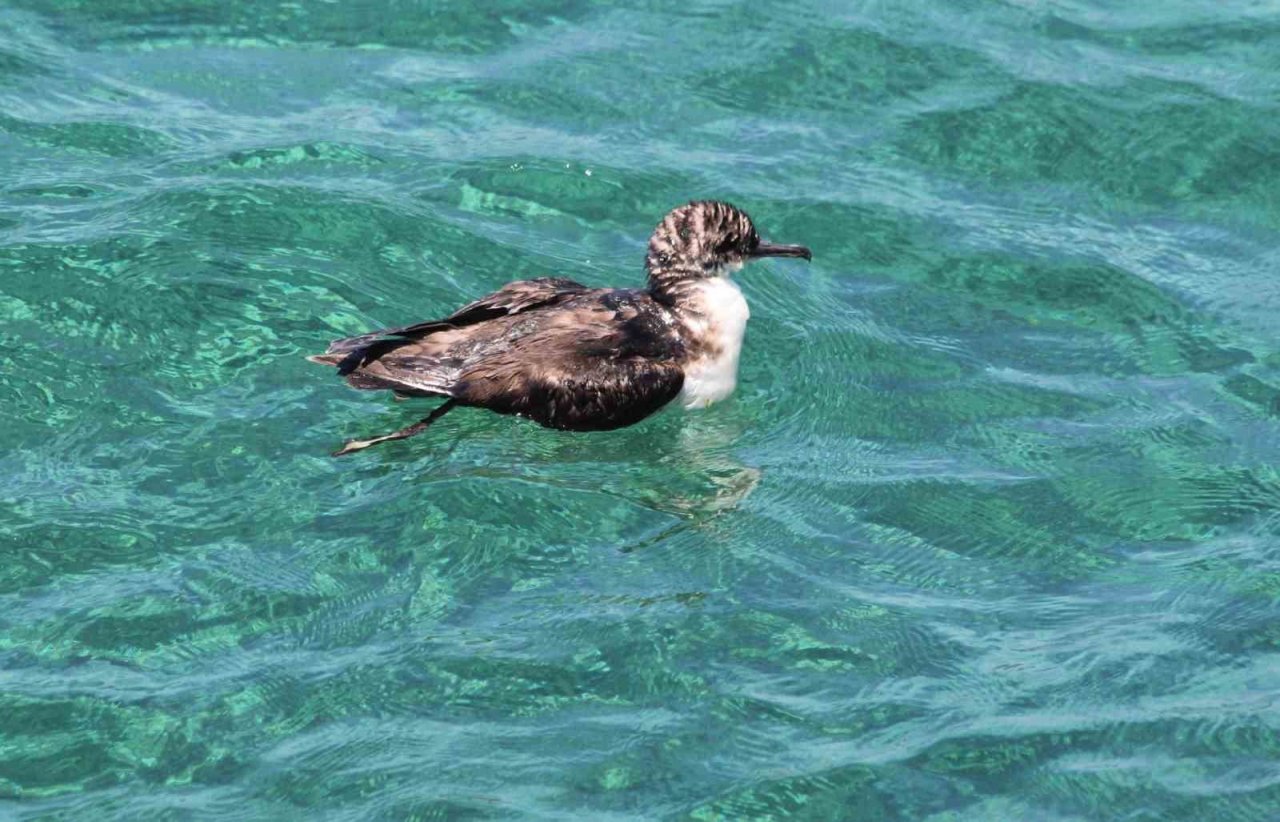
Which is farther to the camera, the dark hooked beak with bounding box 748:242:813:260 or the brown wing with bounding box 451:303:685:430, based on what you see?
the dark hooked beak with bounding box 748:242:813:260

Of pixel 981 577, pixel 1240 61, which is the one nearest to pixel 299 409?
pixel 981 577

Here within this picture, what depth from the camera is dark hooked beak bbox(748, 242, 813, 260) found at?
1170 cm

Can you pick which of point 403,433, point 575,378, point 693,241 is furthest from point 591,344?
point 403,433

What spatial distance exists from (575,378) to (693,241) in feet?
4.18

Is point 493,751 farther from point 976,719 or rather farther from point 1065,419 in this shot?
point 1065,419

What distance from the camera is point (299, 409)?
10875mm

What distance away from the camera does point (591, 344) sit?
1098 centimetres

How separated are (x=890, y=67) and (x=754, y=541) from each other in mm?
5879

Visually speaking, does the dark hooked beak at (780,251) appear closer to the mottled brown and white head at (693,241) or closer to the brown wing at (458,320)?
the mottled brown and white head at (693,241)

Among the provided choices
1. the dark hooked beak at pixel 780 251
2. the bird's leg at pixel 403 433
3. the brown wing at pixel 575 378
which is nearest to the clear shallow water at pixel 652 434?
the bird's leg at pixel 403 433

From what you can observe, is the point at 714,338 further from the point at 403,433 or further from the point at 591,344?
the point at 403,433

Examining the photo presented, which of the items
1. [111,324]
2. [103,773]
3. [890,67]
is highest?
[890,67]

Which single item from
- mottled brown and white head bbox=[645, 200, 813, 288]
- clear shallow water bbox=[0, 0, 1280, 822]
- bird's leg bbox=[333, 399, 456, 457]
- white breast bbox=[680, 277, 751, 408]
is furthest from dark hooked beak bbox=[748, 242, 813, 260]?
bird's leg bbox=[333, 399, 456, 457]

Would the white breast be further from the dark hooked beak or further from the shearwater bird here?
the dark hooked beak
